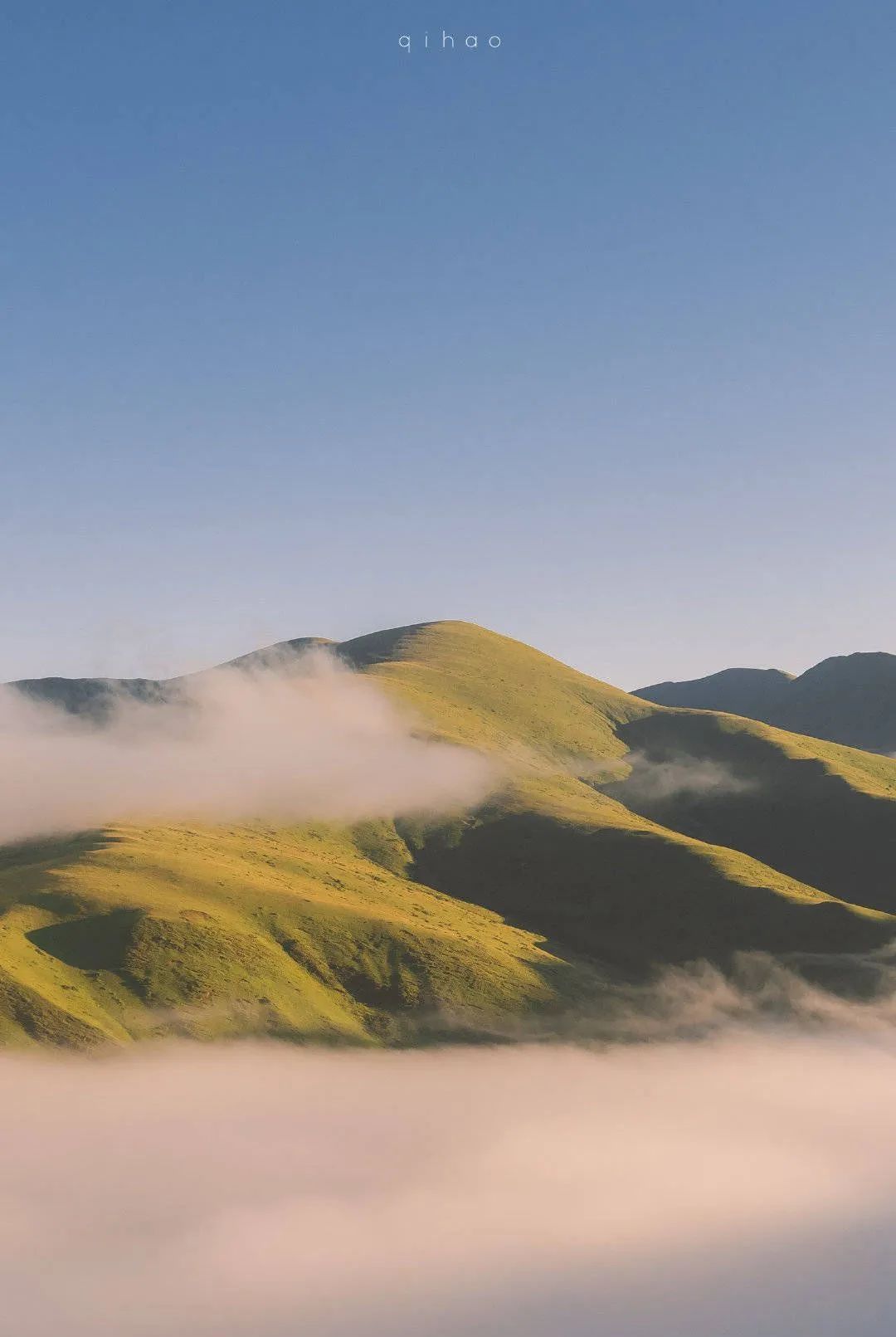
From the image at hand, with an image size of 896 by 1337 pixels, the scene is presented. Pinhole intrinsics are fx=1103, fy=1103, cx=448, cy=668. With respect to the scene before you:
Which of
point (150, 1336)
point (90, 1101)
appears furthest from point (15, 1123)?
point (150, 1336)

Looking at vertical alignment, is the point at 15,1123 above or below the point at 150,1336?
above

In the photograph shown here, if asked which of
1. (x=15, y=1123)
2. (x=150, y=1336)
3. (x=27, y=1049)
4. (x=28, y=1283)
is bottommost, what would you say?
(x=150, y=1336)

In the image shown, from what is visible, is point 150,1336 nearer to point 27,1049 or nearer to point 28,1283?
point 28,1283

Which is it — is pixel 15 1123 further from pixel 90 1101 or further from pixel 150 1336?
pixel 150 1336

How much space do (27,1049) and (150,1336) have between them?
58319mm

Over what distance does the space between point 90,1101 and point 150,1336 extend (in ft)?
147

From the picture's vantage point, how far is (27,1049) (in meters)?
191

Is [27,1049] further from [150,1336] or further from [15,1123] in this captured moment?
[150,1336]

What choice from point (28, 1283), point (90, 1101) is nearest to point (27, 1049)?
point (90, 1101)

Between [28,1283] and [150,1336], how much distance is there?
960 inches

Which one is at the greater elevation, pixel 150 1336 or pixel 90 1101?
pixel 90 1101

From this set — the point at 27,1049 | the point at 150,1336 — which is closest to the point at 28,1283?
the point at 150,1336

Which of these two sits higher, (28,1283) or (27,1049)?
(27,1049)

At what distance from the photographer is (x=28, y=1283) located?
634ft
